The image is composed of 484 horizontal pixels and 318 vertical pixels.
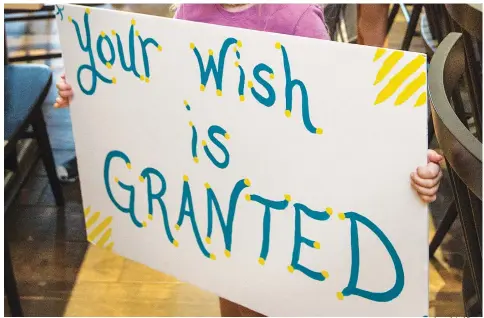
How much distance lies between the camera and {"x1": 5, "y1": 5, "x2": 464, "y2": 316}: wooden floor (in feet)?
4.85

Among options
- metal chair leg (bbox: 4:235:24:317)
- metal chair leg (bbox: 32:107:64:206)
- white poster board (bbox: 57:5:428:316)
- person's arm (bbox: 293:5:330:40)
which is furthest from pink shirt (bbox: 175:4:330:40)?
metal chair leg (bbox: 32:107:64:206)

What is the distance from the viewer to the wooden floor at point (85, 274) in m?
1.48

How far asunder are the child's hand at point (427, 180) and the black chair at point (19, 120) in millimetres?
954

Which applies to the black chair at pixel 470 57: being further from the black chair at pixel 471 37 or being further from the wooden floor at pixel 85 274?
the wooden floor at pixel 85 274

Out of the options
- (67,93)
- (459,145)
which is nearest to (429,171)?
(459,145)

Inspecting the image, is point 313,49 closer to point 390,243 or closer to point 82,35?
point 390,243

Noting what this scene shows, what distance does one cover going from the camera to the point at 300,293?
0.85 meters

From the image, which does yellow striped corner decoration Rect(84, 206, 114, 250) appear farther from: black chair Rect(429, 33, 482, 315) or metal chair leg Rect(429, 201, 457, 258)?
metal chair leg Rect(429, 201, 457, 258)

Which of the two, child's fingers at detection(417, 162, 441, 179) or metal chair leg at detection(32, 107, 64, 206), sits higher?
child's fingers at detection(417, 162, 441, 179)

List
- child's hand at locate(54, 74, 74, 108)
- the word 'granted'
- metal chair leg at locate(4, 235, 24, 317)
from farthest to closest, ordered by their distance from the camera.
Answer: metal chair leg at locate(4, 235, 24, 317)
child's hand at locate(54, 74, 74, 108)
the word 'granted'

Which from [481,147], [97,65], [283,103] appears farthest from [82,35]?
[481,147]

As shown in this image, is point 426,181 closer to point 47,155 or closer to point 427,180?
point 427,180

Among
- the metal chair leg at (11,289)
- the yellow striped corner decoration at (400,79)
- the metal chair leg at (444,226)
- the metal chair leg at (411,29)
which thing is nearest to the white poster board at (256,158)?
the yellow striped corner decoration at (400,79)

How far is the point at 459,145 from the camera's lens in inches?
20.9
